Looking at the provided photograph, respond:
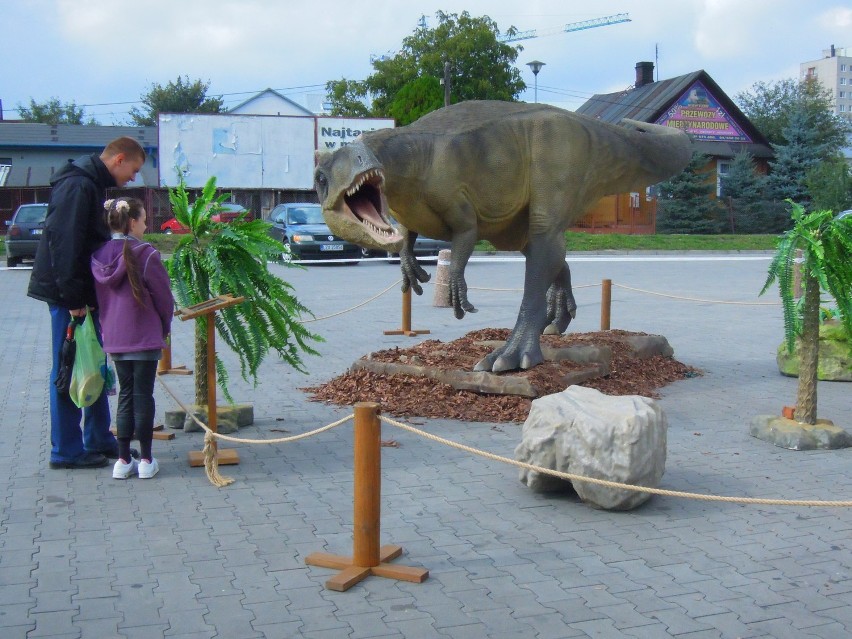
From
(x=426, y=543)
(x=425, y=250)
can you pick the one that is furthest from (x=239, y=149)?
(x=426, y=543)

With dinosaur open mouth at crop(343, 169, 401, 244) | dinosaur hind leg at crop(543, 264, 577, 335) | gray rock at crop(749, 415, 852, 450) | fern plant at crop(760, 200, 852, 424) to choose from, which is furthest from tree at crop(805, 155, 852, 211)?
dinosaur open mouth at crop(343, 169, 401, 244)

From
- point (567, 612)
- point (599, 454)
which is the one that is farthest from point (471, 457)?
point (567, 612)

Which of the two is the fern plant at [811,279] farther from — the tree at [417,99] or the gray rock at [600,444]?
the tree at [417,99]

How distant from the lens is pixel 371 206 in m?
7.15

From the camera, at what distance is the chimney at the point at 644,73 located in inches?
1886

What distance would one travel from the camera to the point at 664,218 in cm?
3706

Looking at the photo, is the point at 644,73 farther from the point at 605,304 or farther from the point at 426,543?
the point at 426,543

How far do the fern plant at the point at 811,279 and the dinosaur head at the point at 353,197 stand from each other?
9.17 feet

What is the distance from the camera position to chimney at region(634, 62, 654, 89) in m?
47.9

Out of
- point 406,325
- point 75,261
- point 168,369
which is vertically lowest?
point 168,369

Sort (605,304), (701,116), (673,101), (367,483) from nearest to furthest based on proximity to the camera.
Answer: (367,483)
(605,304)
(673,101)
(701,116)

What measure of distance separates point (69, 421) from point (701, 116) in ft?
136

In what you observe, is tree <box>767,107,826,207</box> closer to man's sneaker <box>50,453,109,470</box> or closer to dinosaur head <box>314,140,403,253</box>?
dinosaur head <box>314,140,403,253</box>

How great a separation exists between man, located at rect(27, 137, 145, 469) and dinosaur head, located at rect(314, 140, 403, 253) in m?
1.32
